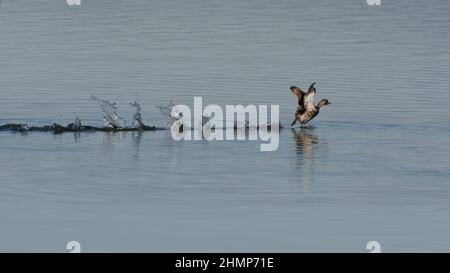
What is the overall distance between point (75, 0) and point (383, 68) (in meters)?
17.0

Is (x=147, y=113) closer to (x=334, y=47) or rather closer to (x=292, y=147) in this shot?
(x=292, y=147)

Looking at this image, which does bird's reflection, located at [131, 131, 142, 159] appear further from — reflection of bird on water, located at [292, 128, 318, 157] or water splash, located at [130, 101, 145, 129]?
reflection of bird on water, located at [292, 128, 318, 157]

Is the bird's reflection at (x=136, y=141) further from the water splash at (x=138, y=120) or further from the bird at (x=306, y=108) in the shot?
the bird at (x=306, y=108)

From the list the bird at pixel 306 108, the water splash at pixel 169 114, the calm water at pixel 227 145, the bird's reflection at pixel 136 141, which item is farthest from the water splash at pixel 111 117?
the bird at pixel 306 108

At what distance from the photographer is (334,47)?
39.3m

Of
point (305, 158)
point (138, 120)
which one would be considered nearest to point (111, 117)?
point (138, 120)

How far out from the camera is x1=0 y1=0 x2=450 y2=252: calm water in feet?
64.4

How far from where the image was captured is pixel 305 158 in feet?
80.3

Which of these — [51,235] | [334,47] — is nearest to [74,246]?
[51,235]

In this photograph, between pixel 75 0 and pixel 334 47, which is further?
pixel 75 0

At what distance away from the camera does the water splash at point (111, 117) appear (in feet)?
89.7
